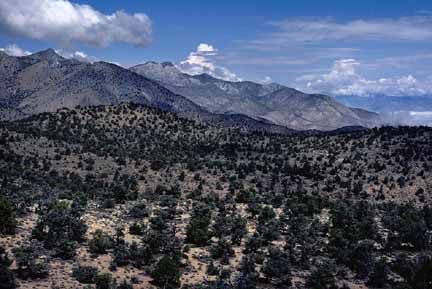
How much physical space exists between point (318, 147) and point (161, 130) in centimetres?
4599

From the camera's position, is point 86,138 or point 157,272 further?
point 86,138

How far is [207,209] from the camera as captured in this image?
67625 millimetres

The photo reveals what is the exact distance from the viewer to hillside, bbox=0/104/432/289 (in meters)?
46.6

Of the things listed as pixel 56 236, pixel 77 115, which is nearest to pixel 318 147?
pixel 77 115

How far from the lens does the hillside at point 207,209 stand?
46.6m

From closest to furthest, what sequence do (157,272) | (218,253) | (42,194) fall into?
1. (157,272)
2. (218,253)
3. (42,194)

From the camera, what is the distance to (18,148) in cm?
10550

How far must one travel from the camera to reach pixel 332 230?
61.2m

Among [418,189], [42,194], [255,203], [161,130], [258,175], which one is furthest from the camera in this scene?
[161,130]

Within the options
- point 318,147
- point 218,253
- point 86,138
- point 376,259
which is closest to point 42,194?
point 218,253

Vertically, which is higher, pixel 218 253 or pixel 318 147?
pixel 318 147

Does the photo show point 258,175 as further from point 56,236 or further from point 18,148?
point 56,236

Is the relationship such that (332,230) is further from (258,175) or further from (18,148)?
(18,148)

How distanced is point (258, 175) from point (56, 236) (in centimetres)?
6568
